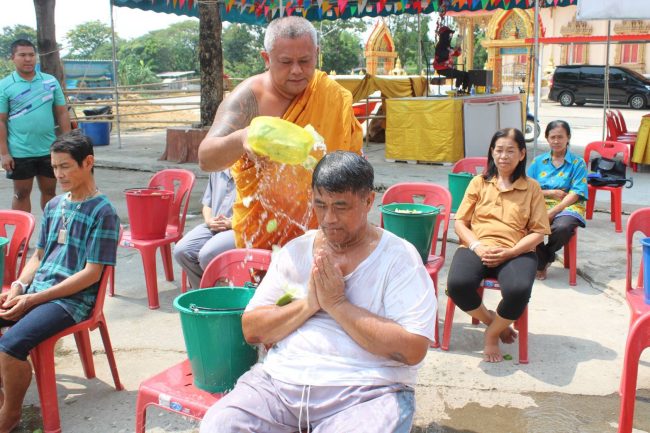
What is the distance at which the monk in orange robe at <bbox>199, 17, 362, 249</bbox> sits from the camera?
94.0 inches

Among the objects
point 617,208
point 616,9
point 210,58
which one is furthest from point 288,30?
point 210,58

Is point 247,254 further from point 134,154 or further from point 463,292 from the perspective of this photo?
point 134,154

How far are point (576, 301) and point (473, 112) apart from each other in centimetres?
554

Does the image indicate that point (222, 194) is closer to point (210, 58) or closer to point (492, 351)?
point (492, 351)

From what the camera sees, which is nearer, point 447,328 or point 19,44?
point 447,328

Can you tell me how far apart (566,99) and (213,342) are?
25.5 m

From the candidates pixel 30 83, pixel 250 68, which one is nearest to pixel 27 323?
pixel 30 83

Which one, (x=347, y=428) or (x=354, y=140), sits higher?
(x=354, y=140)

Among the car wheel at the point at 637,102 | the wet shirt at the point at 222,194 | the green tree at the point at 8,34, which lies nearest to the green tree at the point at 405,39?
the car wheel at the point at 637,102

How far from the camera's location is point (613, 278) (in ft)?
15.2

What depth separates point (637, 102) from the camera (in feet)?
74.4

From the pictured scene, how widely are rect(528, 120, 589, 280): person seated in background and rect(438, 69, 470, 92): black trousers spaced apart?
6.20 m

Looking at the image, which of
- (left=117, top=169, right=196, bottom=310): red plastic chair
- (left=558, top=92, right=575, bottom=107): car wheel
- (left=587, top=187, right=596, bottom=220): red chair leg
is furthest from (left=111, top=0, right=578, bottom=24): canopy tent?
(left=558, top=92, right=575, bottom=107): car wheel

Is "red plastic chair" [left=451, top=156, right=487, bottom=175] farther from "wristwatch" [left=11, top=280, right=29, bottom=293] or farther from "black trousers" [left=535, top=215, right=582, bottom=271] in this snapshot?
"wristwatch" [left=11, top=280, right=29, bottom=293]
